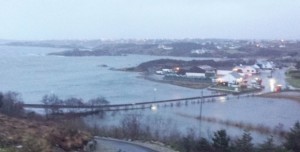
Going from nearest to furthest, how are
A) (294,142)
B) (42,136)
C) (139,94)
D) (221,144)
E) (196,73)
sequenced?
(42,136) → (221,144) → (294,142) → (139,94) → (196,73)

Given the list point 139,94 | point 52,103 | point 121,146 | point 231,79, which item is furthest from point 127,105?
point 121,146

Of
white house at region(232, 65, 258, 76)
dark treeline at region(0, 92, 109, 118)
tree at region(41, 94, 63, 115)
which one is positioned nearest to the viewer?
dark treeline at region(0, 92, 109, 118)

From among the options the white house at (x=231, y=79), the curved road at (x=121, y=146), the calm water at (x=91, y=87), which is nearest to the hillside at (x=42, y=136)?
the curved road at (x=121, y=146)

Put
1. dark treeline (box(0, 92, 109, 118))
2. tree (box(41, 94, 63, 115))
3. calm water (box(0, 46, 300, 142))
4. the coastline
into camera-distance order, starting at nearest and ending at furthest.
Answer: dark treeline (box(0, 92, 109, 118)) < calm water (box(0, 46, 300, 142)) < tree (box(41, 94, 63, 115)) < the coastline

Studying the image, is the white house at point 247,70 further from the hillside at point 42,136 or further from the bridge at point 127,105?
the hillside at point 42,136

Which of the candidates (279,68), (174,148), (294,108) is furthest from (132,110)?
(279,68)

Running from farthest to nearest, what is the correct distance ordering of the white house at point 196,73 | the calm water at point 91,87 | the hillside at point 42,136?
1. the white house at point 196,73
2. the calm water at point 91,87
3. the hillside at point 42,136

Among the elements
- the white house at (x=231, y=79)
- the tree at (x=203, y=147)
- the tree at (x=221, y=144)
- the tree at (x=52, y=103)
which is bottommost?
the white house at (x=231, y=79)

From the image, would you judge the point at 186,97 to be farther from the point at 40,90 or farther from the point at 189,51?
the point at 189,51

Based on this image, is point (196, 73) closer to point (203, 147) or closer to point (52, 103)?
point (52, 103)

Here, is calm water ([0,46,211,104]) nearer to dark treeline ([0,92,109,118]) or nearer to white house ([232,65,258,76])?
dark treeline ([0,92,109,118])

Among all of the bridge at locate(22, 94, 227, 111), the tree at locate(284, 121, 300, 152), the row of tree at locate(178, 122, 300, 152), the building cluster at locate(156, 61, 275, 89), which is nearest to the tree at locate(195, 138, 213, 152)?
the row of tree at locate(178, 122, 300, 152)
